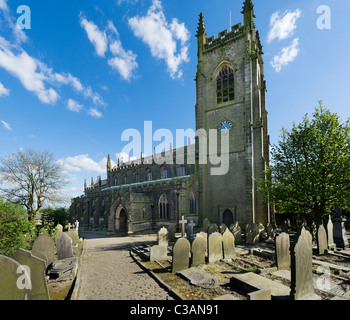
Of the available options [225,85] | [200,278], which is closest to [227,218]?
[200,278]

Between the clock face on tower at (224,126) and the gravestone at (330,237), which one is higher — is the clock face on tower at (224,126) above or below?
above

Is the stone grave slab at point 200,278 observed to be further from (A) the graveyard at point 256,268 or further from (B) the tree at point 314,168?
(B) the tree at point 314,168

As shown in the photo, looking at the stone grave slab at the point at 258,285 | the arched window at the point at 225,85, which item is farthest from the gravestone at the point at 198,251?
the arched window at the point at 225,85

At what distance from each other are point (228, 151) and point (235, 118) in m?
3.69

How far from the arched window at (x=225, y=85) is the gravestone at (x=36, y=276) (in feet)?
69.1

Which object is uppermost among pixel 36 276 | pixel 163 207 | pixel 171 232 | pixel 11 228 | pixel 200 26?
pixel 200 26

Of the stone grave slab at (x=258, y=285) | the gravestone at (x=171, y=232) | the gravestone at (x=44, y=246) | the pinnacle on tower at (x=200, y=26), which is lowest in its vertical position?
the gravestone at (x=171, y=232)

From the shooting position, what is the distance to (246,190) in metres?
17.4

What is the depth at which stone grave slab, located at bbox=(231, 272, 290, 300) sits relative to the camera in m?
5.24

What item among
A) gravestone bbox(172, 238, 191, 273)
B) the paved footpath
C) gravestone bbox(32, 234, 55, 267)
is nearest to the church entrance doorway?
gravestone bbox(172, 238, 191, 273)

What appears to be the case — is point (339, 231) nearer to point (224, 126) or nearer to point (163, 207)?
point (224, 126)

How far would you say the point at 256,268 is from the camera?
25.6 feet

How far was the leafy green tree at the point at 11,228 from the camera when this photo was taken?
6977mm
